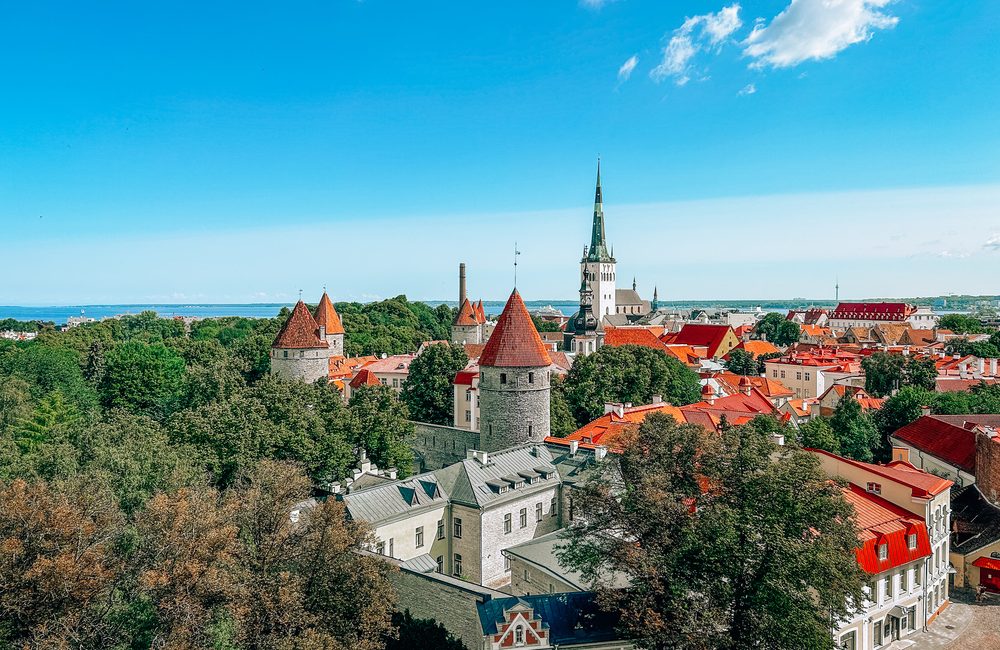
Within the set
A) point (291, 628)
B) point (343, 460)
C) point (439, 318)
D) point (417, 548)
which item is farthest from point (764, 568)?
point (439, 318)

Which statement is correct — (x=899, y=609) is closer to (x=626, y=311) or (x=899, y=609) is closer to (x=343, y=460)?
(x=343, y=460)

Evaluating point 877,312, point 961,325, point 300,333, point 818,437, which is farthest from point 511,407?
point 877,312

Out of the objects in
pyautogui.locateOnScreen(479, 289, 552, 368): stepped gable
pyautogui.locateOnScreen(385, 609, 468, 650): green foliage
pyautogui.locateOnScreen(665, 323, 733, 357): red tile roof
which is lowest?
pyautogui.locateOnScreen(385, 609, 468, 650): green foliage

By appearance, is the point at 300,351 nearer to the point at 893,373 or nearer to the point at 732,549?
the point at 732,549

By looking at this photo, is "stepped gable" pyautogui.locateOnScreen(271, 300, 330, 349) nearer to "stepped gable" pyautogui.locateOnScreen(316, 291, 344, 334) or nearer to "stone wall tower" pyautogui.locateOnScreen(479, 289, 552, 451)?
"stepped gable" pyautogui.locateOnScreen(316, 291, 344, 334)

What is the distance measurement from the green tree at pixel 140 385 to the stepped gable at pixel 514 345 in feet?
90.5

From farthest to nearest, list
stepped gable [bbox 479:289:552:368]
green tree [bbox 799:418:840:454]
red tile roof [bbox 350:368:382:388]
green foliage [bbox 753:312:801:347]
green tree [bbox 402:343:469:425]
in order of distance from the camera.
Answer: green foliage [bbox 753:312:801:347], red tile roof [bbox 350:368:382:388], green tree [bbox 402:343:469:425], green tree [bbox 799:418:840:454], stepped gable [bbox 479:289:552:368]

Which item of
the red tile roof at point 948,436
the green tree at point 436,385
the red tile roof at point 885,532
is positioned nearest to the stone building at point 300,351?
the green tree at point 436,385

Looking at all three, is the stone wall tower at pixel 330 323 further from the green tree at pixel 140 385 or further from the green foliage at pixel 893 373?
the green foliage at pixel 893 373

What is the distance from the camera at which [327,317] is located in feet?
194

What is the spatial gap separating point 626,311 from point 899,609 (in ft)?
385

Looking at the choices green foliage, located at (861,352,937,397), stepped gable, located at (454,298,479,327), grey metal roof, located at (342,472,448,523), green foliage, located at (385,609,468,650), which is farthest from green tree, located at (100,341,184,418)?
green foliage, located at (861,352,937,397)

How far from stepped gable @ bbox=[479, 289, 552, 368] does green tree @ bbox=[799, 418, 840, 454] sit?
14.4 m

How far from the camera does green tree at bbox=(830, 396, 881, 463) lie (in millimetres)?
39406
